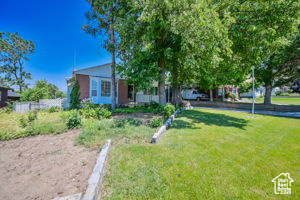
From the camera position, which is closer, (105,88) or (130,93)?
(105,88)

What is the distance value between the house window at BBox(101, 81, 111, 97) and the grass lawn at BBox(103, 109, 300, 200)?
10654 mm

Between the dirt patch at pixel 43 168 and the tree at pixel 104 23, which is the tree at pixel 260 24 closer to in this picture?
the tree at pixel 104 23

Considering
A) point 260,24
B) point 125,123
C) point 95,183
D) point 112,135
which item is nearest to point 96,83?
point 125,123

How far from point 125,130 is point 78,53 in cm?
1460

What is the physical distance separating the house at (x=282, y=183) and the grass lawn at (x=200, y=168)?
0.22ft

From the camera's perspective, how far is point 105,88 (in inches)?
538

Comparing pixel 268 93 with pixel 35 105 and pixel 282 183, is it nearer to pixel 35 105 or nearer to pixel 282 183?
pixel 282 183

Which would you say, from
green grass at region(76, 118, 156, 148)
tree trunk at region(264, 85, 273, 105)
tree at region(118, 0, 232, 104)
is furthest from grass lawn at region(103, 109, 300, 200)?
tree trunk at region(264, 85, 273, 105)

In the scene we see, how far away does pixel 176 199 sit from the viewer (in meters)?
2.01

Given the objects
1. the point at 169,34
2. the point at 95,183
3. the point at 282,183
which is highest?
the point at 169,34

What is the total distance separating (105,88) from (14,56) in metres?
26.2

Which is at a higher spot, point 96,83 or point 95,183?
point 96,83

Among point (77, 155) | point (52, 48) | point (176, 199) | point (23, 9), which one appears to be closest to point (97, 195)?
point (176, 199)

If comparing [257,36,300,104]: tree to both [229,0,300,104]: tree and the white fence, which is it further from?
the white fence
